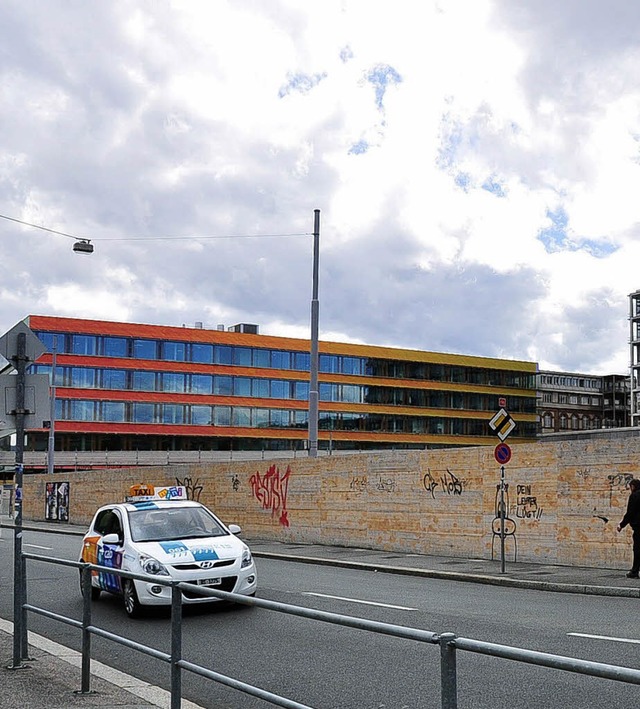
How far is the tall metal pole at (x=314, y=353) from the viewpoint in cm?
2953

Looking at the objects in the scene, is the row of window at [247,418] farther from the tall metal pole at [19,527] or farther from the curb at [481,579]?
the tall metal pole at [19,527]

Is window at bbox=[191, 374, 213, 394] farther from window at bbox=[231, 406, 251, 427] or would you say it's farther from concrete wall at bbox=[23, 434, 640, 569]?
concrete wall at bbox=[23, 434, 640, 569]

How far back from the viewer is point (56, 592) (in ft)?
34.2

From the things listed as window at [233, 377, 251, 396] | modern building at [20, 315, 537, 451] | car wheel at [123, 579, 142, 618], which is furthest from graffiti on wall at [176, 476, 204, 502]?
window at [233, 377, 251, 396]

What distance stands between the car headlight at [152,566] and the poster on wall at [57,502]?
1611 inches

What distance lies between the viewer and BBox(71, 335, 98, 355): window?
79.4 meters

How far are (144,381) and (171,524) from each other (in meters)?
69.8

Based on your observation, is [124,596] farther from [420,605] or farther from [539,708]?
[420,605]

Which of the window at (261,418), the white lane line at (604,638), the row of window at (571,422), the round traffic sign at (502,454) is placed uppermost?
the row of window at (571,422)

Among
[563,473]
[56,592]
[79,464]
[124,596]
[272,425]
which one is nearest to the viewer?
[124,596]

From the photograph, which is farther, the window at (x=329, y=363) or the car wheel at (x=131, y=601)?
the window at (x=329, y=363)

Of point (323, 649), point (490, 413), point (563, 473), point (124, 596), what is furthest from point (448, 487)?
point (490, 413)

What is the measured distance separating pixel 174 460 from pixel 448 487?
6170cm

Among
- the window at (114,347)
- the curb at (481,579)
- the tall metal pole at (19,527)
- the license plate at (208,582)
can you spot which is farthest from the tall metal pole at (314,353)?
the window at (114,347)
